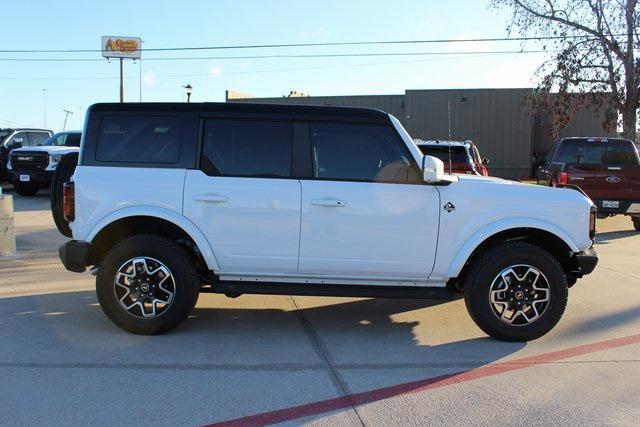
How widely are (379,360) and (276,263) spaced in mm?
1228

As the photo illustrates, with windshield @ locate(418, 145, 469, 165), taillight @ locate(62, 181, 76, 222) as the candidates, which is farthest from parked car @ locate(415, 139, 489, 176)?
taillight @ locate(62, 181, 76, 222)

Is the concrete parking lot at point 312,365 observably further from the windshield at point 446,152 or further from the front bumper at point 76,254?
the windshield at point 446,152

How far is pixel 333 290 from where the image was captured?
5.09 metres

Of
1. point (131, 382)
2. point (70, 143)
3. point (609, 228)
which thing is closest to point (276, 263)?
point (131, 382)

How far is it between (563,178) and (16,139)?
17.5m

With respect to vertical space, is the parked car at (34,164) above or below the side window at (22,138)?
below

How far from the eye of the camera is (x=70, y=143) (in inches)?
Answer: 758

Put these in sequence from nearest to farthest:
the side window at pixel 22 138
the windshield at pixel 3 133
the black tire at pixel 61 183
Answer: the black tire at pixel 61 183 < the side window at pixel 22 138 < the windshield at pixel 3 133

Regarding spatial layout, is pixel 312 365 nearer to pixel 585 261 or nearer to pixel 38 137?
pixel 585 261

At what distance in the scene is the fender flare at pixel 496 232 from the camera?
194 inches

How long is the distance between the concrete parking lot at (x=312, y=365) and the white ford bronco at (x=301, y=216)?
1.41 ft

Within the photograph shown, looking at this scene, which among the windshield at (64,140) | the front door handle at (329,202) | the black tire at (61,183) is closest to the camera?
the front door handle at (329,202)

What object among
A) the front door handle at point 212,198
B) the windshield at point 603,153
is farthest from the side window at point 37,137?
the front door handle at point 212,198

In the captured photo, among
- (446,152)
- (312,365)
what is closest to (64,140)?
(446,152)
